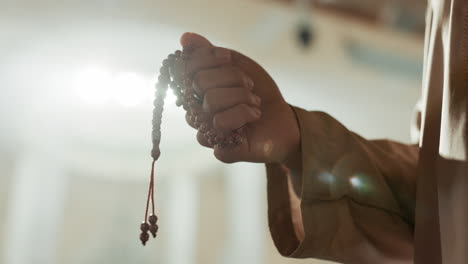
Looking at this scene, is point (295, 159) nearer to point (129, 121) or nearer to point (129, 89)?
point (129, 89)

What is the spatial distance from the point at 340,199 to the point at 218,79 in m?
0.17

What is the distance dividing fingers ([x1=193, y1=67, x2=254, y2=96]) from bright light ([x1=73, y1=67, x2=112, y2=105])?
0.57 meters

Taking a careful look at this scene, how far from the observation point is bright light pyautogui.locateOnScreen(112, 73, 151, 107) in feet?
2.55

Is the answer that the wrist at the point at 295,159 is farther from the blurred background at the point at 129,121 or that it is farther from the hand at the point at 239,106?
the blurred background at the point at 129,121

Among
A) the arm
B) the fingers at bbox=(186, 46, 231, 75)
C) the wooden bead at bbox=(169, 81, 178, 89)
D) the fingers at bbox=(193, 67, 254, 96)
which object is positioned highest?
the fingers at bbox=(186, 46, 231, 75)

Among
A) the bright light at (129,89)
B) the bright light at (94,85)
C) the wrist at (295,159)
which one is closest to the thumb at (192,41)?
the wrist at (295,159)

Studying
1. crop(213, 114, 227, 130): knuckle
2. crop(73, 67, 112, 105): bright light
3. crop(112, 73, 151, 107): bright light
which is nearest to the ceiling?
crop(73, 67, 112, 105): bright light

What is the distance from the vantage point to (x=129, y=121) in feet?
3.40

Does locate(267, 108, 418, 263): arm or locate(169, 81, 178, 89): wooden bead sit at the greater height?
locate(169, 81, 178, 89): wooden bead

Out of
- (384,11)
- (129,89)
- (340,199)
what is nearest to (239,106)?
(340,199)

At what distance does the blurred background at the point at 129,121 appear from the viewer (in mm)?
924

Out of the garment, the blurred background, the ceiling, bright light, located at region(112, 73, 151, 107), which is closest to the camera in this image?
the garment

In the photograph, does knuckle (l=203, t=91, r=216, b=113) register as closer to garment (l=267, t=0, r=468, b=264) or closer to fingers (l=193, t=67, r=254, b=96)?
fingers (l=193, t=67, r=254, b=96)

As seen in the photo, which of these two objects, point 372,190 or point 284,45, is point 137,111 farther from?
point 284,45
